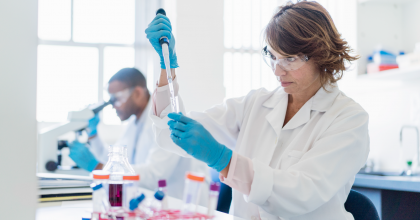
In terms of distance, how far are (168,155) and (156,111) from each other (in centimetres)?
94

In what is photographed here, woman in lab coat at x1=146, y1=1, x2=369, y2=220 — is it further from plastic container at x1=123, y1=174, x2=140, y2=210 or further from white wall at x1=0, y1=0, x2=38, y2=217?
white wall at x1=0, y1=0, x2=38, y2=217

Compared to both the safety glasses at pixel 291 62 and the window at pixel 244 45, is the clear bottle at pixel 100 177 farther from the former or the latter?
the window at pixel 244 45

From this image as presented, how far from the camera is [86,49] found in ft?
13.0

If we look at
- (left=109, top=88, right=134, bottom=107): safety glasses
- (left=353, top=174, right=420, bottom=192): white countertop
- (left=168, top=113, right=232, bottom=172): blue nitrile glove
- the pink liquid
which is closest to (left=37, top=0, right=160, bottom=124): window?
(left=109, top=88, right=134, bottom=107): safety glasses

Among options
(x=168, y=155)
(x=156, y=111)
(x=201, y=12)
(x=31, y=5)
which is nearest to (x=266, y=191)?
(x=156, y=111)

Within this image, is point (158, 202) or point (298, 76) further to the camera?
point (298, 76)

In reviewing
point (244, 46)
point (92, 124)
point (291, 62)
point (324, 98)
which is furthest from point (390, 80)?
point (92, 124)

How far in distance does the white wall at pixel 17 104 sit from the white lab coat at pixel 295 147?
0.78 metres

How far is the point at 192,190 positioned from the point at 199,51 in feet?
10.1

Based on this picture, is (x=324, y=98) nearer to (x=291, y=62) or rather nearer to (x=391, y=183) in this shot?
(x=291, y=62)

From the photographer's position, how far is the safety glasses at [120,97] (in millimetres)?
2867

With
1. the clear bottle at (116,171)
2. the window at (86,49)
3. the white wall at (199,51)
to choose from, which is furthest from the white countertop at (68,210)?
the window at (86,49)

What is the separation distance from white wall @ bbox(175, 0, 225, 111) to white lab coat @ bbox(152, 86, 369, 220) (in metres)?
2.08

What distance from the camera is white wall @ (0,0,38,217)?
0.40m
